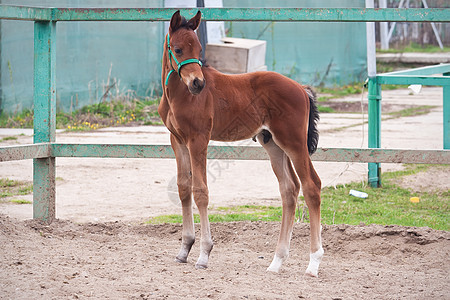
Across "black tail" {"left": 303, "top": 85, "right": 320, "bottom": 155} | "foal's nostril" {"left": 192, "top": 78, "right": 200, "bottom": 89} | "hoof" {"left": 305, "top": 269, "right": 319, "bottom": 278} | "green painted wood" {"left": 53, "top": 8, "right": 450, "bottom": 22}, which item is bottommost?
"hoof" {"left": 305, "top": 269, "right": 319, "bottom": 278}

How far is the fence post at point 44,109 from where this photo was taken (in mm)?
4973

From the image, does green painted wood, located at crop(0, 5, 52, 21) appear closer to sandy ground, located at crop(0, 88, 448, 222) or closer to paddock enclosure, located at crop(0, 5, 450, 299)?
paddock enclosure, located at crop(0, 5, 450, 299)

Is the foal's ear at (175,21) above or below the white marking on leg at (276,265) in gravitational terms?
above

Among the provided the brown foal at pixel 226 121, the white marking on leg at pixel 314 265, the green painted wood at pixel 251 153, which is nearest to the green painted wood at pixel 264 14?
the brown foal at pixel 226 121

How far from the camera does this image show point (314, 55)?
18578 millimetres

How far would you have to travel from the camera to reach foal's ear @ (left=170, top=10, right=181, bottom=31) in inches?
144

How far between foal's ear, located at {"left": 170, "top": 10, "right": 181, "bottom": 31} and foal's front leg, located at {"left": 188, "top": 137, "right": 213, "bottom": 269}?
29.4 inches

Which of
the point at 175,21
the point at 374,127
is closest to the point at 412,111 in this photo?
the point at 374,127

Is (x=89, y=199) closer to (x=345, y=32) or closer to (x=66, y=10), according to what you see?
(x=66, y=10)

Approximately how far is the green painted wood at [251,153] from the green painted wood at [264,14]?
1077mm

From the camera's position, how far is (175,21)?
12.1 feet

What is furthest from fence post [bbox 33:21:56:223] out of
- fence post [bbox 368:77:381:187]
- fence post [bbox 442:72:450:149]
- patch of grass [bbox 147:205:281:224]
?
fence post [bbox 442:72:450:149]

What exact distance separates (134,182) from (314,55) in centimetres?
1222

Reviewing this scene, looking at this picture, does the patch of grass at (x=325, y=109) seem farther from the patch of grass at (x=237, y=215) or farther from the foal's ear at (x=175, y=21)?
the foal's ear at (x=175, y=21)
